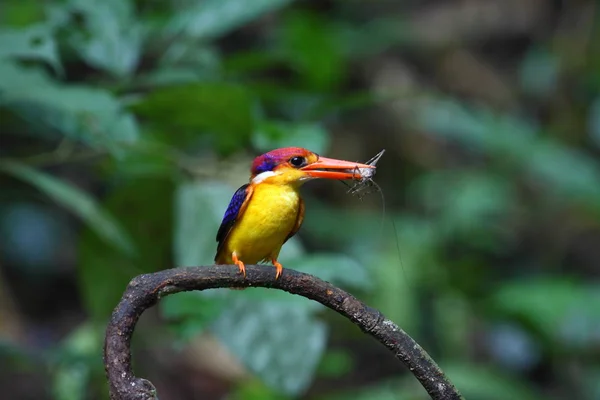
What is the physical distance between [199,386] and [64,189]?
2.78 meters

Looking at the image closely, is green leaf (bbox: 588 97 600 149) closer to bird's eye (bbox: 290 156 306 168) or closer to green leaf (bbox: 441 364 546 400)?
green leaf (bbox: 441 364 546 400)

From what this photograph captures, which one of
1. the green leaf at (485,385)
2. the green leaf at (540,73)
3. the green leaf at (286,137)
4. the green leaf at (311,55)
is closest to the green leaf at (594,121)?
the green leaf at (540,73)

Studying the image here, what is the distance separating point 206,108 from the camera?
120 inches

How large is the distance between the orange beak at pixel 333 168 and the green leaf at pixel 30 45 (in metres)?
0.94

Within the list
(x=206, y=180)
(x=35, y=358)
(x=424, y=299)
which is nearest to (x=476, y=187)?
(x=424, y=299)

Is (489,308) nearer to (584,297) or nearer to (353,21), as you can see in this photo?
(584,297)

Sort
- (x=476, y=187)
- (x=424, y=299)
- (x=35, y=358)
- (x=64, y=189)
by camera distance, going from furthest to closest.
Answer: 1. (x=476, y=187)
2. (x=424, y=299)
3. (x=35, y=358)
4. (x=64, y=189)

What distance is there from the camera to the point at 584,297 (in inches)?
207

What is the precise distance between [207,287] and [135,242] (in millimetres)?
1815

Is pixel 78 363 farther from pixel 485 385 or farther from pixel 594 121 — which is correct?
pixel 594 121

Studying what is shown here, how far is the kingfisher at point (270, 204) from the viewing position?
228cm

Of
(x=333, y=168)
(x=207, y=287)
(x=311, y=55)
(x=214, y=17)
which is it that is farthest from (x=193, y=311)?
A: (x=311, y=55)

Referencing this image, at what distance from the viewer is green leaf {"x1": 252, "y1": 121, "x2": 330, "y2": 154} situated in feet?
10.0

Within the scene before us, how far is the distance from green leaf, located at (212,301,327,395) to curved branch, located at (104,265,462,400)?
3.79 feet
